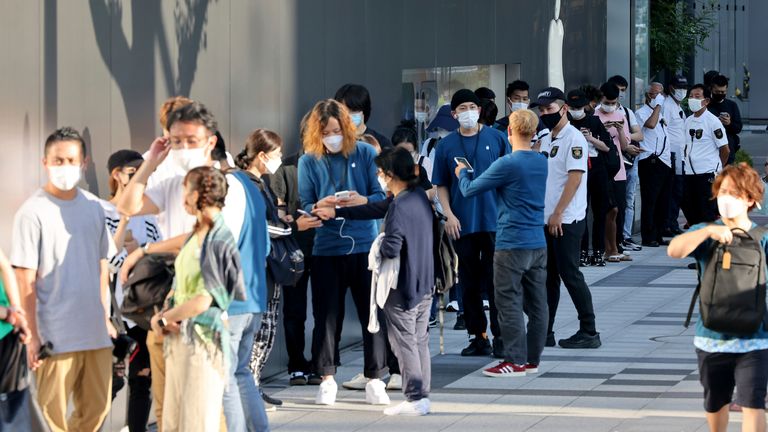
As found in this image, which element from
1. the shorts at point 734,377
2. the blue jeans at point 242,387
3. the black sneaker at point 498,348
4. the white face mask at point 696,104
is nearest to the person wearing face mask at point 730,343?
the shorts at point 734,377

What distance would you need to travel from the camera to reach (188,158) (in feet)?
24.0

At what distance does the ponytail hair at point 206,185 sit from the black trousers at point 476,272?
15.8 ft

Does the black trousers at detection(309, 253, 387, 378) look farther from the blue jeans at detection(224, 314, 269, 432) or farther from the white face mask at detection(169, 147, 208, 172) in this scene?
the white face mask at detection(169, 147, 208, 172)

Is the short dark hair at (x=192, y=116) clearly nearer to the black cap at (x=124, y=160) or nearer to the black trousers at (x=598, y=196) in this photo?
the black cap at (x=124, y=160)

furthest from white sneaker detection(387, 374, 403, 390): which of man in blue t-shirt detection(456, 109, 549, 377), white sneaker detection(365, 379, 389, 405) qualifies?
man in blue t-shirt detection(456, 109, 549, 377)

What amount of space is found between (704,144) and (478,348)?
8.36 m

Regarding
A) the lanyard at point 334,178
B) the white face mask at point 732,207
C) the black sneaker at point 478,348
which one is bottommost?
the black sneaker at point 478,348

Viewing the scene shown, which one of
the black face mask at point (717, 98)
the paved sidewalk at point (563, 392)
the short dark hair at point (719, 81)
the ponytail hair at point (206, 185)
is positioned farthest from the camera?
→ the black face mask at point (717, 98)

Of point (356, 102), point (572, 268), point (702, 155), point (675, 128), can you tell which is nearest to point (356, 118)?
point (356, 102)

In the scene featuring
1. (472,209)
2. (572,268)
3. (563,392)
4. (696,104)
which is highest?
(696,104)

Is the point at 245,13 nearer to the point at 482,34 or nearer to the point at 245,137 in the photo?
the point at 245,137

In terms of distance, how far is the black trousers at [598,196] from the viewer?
17.5 meters

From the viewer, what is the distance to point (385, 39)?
1293 centimetres

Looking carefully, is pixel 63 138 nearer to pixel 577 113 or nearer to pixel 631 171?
pixel 577 113
